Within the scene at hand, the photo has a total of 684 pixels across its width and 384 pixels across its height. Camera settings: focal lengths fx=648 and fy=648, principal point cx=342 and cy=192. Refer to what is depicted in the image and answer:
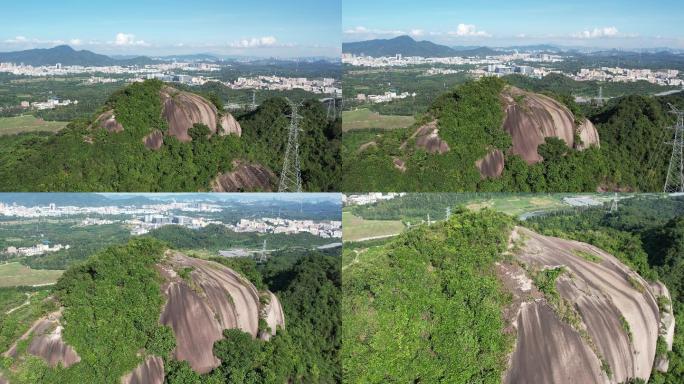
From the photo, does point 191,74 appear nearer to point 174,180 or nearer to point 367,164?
point 174,180

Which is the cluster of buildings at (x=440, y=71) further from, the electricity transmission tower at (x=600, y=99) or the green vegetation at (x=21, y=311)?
the green vegetation at (x=21, y=311)

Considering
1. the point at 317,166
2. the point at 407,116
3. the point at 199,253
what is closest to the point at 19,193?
the point at 199,253

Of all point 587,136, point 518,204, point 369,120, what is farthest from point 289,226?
point 587,136

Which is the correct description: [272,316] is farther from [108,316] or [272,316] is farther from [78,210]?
[78,210]

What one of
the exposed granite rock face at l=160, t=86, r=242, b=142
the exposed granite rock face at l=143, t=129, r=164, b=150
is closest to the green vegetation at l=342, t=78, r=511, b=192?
the exposed granite rock face at l=160, t=86, r=242, b=142

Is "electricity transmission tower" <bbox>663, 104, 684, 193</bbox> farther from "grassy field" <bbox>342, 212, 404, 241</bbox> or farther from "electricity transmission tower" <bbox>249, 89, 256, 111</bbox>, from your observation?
"electricity transmission tower" <bbox>249, 89, 256, 111</bbox>

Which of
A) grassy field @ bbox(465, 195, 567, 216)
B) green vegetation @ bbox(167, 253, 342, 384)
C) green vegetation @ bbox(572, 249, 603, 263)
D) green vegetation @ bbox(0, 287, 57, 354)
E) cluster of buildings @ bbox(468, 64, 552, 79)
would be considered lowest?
green vegetation @ bbox(167, 253, 342, 384)

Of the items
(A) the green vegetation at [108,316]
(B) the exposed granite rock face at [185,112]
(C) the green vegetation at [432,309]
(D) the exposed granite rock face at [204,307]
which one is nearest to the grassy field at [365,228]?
(C) the green vegetation at [432,309]
